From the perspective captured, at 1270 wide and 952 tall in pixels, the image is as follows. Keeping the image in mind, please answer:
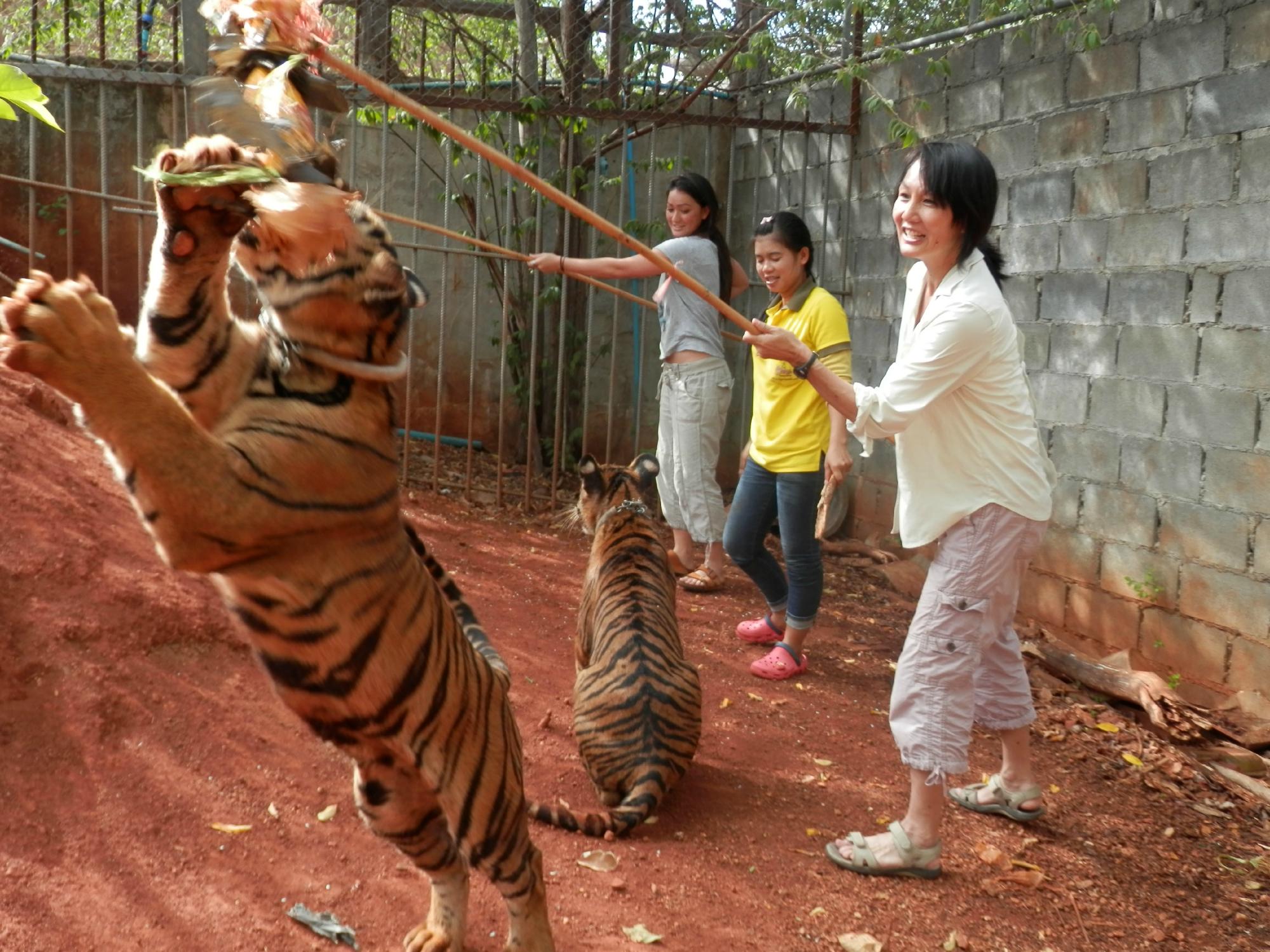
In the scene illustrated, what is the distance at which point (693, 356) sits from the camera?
674 cm

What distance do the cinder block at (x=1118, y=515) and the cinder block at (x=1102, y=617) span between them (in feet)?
1.12

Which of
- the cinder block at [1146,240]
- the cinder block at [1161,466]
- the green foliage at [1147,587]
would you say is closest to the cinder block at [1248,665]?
the green foliage at [1147,587]

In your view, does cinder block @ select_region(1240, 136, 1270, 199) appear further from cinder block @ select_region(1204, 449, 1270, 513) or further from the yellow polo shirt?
the yellow polo shirt

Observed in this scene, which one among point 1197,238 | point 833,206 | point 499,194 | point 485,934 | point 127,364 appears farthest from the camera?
point 499,194

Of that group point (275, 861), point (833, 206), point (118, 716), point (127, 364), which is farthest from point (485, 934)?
point (833, 206)

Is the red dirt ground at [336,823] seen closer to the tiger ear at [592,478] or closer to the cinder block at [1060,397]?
the tiger ear at [592,478]

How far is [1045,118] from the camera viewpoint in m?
6.47

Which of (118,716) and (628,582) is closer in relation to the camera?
(118,716)

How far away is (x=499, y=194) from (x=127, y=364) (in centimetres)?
744

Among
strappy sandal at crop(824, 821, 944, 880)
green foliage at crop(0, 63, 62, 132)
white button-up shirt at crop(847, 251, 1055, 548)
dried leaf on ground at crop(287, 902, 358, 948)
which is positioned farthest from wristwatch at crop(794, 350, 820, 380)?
green foliage at crop(0, 63, 62, 132)

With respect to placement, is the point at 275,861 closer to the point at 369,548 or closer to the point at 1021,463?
the point at 369,548

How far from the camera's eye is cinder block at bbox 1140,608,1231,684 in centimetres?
549

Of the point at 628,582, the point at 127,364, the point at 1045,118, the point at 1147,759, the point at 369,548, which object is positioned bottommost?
the point at 1147,759

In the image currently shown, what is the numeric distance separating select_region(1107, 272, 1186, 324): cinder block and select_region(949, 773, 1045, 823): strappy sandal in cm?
269
